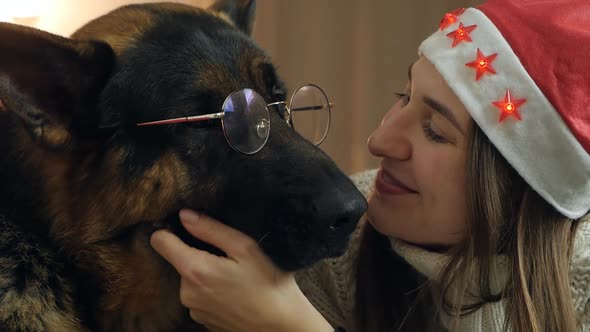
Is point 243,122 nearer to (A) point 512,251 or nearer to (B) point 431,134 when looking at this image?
(B) point 431,134

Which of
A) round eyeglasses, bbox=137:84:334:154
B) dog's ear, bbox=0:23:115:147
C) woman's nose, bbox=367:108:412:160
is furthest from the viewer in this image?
woman's nose, bbox=367:108:412:160

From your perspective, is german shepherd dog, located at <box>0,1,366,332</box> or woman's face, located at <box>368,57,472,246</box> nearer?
german shepherd dog, located at <box>0,1,366,332</box>

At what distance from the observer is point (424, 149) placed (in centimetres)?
116

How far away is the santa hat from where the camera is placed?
1.05m

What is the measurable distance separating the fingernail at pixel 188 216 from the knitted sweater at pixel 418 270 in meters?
0.25

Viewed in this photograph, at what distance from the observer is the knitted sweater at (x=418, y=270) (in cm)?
118

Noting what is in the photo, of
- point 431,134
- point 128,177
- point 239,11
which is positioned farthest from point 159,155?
point 431,134

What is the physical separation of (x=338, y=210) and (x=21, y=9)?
1435 millimetres

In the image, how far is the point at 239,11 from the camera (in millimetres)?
1225

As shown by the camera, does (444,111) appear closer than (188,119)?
No

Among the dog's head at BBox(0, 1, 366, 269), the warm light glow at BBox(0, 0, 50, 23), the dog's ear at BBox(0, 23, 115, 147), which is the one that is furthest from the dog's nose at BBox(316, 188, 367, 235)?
the warm light glow at BBox(0, 0, 50, 23)

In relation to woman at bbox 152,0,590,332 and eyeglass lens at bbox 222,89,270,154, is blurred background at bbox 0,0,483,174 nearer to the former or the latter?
woman at bbox 152,0,590,332

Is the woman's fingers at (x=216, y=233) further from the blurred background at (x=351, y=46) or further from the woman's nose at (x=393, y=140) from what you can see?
the blurred background at (x=351, y=46)

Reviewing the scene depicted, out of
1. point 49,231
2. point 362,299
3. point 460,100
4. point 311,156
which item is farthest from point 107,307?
point 460,100
